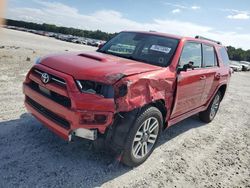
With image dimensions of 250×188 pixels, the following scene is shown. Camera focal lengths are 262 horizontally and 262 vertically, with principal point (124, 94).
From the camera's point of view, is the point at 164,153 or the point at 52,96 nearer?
the point at 52,96

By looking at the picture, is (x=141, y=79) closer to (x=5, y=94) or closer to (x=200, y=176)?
(x=200, y=176)

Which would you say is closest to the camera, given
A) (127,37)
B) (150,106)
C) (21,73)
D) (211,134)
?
(150,106)

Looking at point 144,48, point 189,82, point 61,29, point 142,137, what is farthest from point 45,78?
point 61,29

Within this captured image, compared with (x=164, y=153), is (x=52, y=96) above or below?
above

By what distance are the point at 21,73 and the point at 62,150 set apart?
5.40 meters

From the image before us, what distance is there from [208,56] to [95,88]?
10.9ft

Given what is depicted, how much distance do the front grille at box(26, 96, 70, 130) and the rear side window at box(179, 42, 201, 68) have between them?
2.19 meters

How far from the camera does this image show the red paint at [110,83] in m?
3.17

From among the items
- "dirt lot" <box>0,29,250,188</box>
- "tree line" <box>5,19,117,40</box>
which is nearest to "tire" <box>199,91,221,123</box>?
"dirt lot" <box>0,29,250,188</box>

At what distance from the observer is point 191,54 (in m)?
4.91

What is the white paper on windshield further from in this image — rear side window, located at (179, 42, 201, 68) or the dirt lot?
the dirt lot

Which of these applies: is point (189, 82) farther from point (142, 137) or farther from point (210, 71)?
point (142, 137)

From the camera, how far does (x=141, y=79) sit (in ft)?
11.4

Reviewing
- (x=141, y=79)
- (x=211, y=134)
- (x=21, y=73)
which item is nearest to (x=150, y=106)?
(x=141, y=79)
